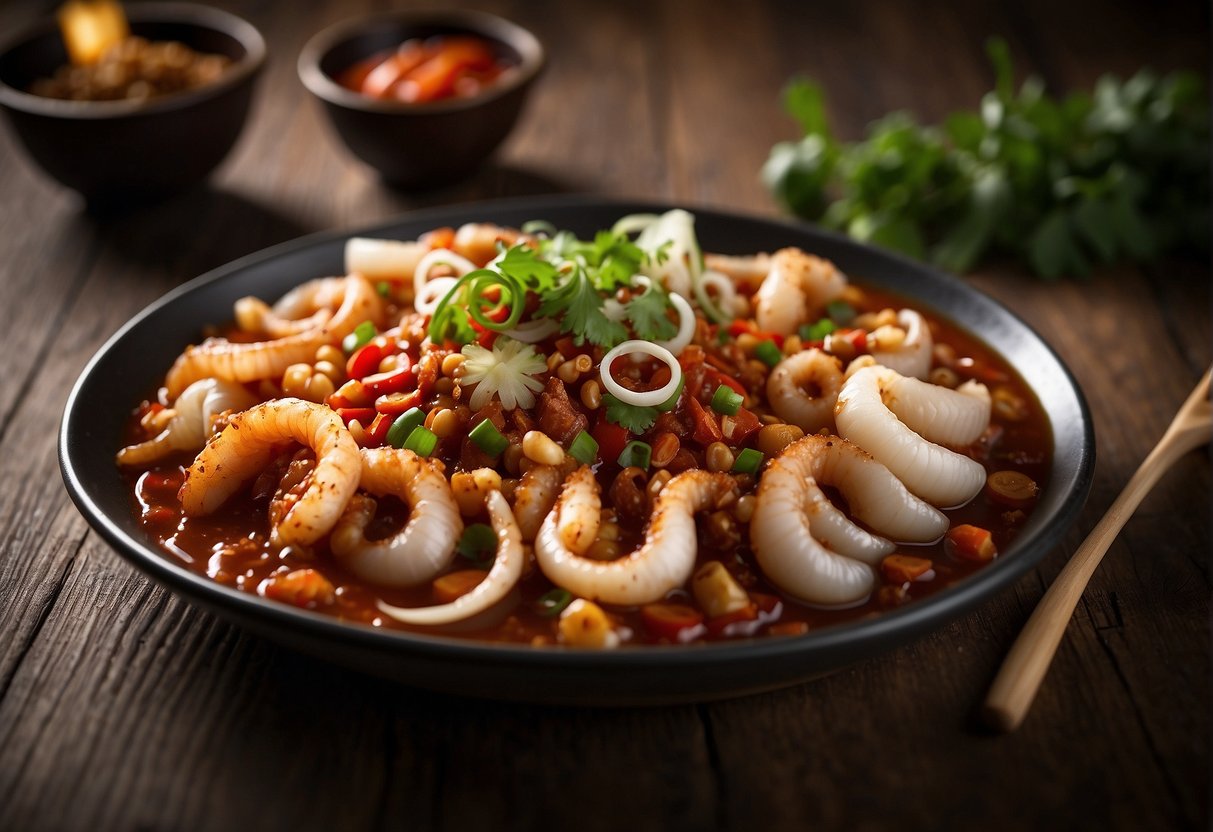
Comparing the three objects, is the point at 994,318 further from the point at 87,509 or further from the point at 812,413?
the point at 87,509

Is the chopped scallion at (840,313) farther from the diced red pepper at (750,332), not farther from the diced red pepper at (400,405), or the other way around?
the diced red pepper at (400,405)

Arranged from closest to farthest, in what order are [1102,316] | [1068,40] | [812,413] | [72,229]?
1. [812,413]
2. [1102,316]
3. [72,229]
4. [1068,40]

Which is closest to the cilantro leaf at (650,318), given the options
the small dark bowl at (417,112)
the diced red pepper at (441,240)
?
the diced red pepper at (441,240)

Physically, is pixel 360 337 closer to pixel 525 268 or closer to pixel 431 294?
pixel 431 294

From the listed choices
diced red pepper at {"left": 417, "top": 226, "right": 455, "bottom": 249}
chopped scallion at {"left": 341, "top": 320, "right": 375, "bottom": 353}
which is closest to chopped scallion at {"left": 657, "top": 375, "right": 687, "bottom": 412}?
chopped scallion at {"left": 341, "top": 320, "right": 375, "bottom": 353}

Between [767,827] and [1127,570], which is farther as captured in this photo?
[1127,570]

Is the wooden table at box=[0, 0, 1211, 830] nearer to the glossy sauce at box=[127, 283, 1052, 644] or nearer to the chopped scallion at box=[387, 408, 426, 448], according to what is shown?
the glossy sauce at box=[127, 283, 1052, 644]

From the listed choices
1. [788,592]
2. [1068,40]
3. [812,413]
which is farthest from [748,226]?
[1068,40]

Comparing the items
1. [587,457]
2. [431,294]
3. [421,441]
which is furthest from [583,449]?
[431,294]
